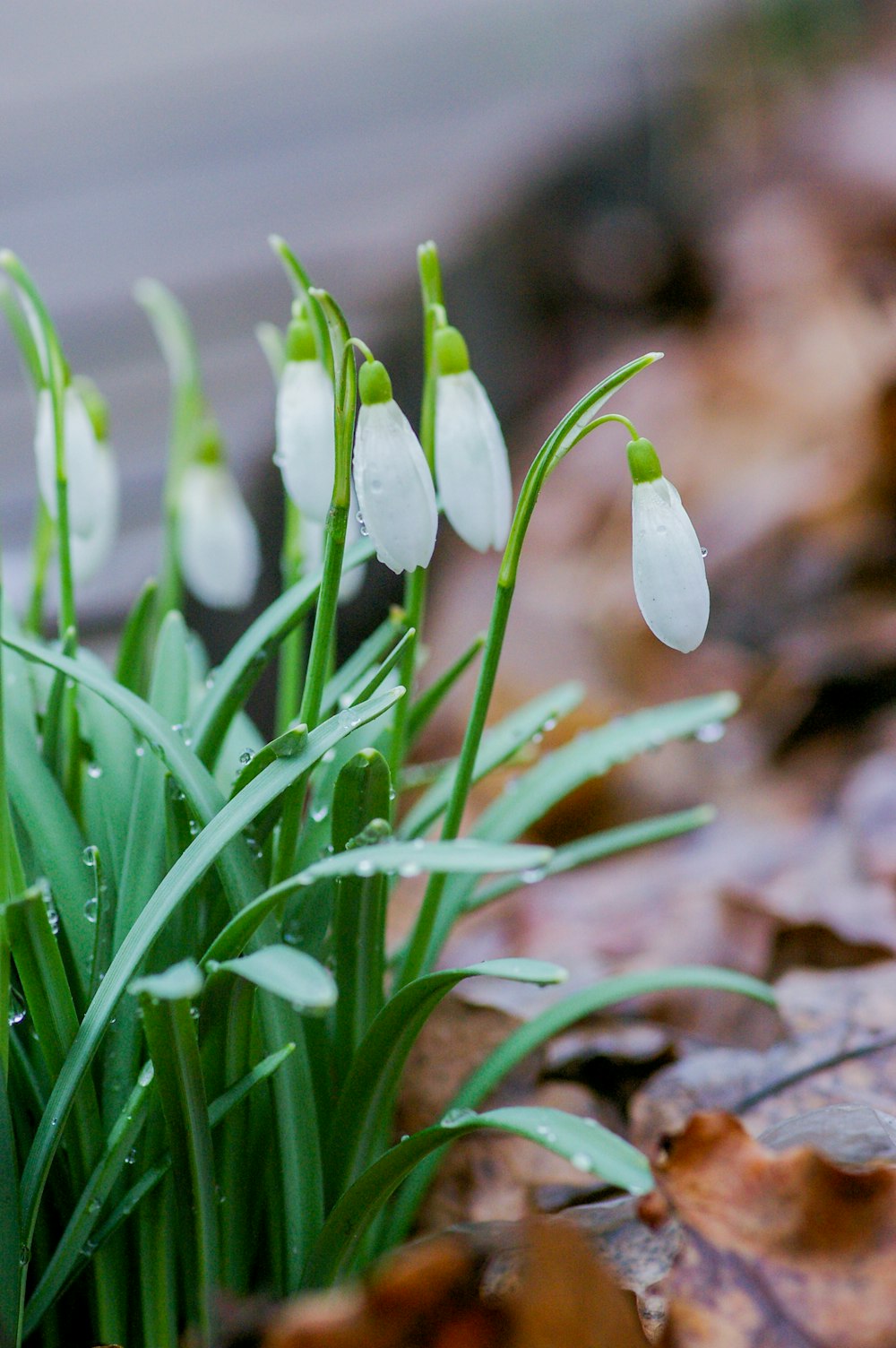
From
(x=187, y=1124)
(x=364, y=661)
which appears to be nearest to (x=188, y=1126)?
(x=187, y=1124)

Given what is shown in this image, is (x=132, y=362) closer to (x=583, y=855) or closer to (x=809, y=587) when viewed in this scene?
(x=809, y=587)

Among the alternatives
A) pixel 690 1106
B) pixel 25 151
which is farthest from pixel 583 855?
pixel 25 151

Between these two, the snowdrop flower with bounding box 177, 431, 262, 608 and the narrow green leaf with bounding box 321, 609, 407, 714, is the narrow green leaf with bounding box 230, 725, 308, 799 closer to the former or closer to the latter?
the narrow green leaf with bounding box 321, 609, 407, 714

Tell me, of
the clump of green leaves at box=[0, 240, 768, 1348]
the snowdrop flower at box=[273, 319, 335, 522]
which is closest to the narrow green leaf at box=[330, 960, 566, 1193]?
the clump of green leaves at box=[0, 240, 768, 1348]

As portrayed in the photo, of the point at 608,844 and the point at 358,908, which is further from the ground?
the point at 358,908

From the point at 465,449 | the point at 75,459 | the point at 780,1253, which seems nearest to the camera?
the point at 780,1253

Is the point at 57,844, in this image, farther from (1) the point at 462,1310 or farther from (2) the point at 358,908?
(1) the point at 462,1310

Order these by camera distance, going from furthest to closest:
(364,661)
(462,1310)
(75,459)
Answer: (364,661), (75,459), (462,1310)
